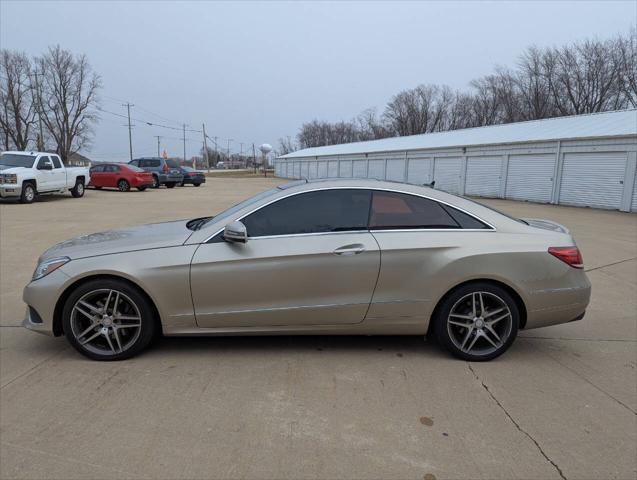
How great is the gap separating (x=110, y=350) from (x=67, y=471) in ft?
4.61

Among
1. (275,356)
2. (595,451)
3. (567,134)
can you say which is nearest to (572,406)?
(595,451)

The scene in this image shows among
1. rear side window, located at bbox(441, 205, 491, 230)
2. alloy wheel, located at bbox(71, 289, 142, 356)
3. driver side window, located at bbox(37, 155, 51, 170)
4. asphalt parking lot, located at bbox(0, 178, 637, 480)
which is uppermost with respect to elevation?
driver side window, located at bbox(37, 155, 51, 170)

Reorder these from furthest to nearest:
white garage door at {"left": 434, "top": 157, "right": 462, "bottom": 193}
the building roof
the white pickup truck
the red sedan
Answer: white garage door at {"left": 434, "top": 157, "right": 462, "bottom": 193}
the red sedan
the building roof
the white pickup truck

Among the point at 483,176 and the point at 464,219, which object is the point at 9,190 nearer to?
the point at 464,219

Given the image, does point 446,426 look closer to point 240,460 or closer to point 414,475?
point 414,475

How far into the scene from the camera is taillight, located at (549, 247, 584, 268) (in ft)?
12.3

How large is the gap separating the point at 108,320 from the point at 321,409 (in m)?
1.90

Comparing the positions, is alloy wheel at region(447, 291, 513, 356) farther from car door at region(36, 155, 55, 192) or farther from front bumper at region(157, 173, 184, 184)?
front bumper at region(157, 173, 184, 184)

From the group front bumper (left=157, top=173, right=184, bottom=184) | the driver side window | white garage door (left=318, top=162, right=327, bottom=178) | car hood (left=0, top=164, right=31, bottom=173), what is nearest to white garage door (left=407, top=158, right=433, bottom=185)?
front bumper (left=157, top=173, right=184, bottom=184)

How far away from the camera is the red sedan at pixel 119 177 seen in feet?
81.5

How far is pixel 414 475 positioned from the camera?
2365 mm

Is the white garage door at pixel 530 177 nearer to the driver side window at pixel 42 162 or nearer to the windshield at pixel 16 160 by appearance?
the driver side window at pixel 42 162

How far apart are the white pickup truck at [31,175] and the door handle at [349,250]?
1620 centimetres

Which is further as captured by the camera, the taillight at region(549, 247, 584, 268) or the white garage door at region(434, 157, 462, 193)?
the white garage door at region(434, 157, 462, 193)
